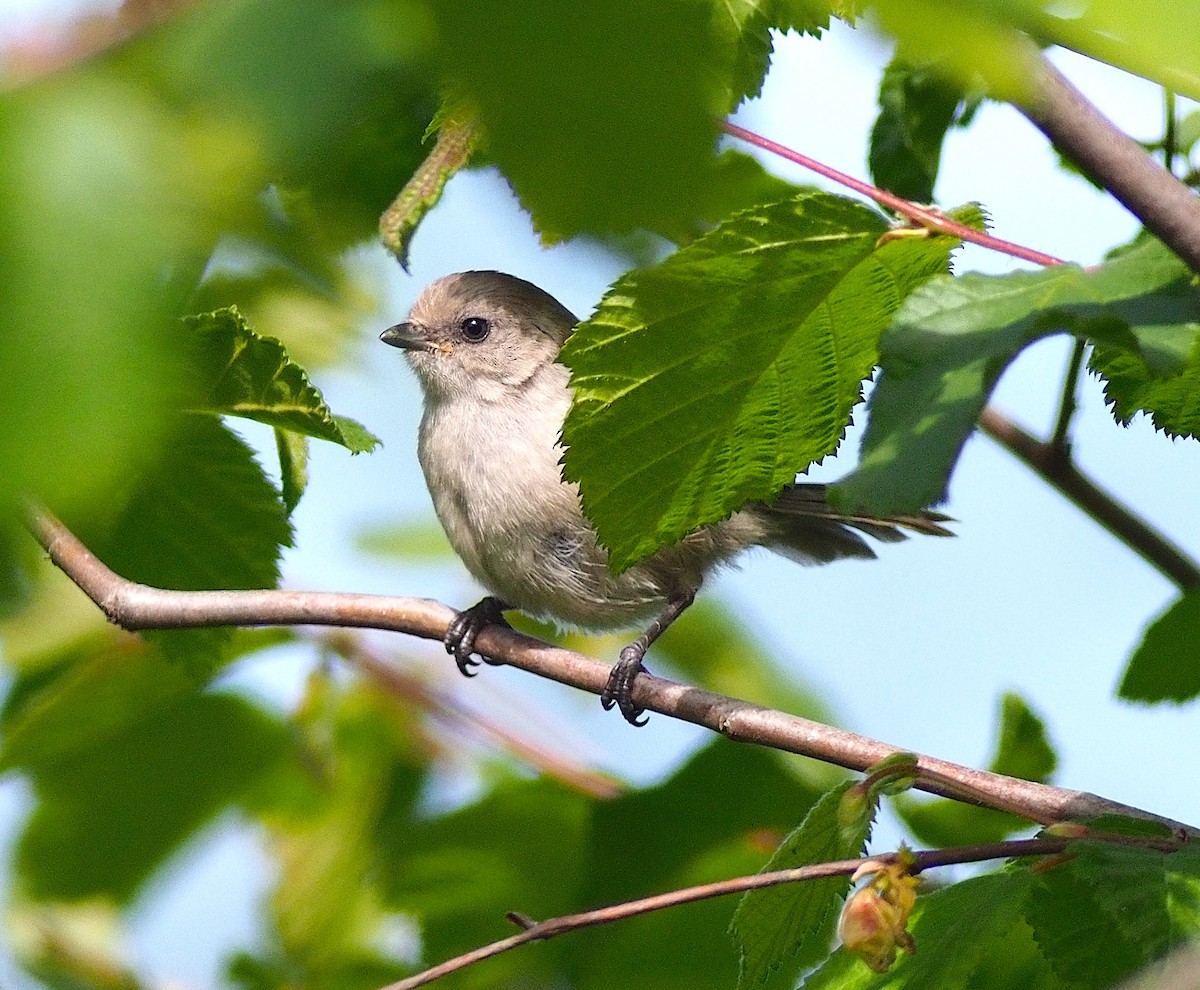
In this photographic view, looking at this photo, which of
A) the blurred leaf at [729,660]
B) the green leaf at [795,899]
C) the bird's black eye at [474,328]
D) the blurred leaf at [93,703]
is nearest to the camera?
the green leaf at [795,899]

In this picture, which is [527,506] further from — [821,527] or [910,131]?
[910,131]

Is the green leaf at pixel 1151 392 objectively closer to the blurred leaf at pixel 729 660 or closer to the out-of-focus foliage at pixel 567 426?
the out-of-focus foliage at pixel 567 426

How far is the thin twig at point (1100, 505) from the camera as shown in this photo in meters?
2.78

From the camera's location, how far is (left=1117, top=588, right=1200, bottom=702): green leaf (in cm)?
213

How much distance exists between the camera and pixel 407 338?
412cm

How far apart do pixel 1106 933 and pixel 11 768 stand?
2.02m

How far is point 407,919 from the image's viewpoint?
281 cm

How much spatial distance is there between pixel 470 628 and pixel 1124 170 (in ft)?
6.95

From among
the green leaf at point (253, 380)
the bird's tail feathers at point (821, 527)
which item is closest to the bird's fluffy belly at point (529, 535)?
the bird's tail feathers at point (821, 527)

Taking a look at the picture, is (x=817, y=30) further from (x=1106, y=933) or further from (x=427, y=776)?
(x=427, y=776)

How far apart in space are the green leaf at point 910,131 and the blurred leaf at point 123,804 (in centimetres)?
171

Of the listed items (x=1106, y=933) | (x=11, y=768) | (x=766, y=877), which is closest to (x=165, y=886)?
(x=11, y=768)

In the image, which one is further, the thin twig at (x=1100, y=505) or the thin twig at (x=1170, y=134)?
the thin twig at (x=1100, y=505)

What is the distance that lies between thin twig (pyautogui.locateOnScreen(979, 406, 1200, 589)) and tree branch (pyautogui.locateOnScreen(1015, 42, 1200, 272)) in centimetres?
157
